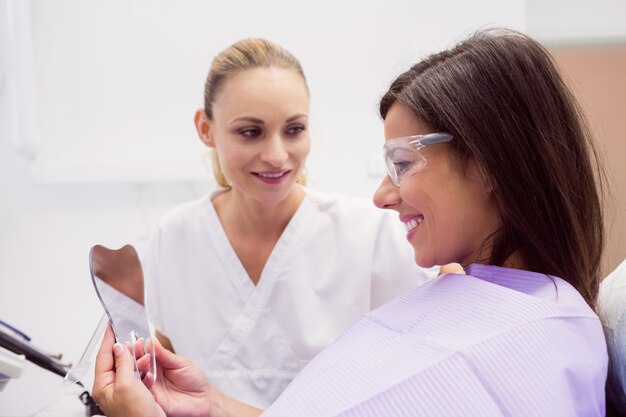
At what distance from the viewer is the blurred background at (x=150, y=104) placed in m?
2.06

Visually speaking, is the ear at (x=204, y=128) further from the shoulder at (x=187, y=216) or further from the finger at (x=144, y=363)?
the finger at (x=144, y=363)

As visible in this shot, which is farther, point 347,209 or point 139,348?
point 347,209

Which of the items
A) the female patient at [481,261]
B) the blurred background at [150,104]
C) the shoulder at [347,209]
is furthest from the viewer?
the blurred background at [150,104]

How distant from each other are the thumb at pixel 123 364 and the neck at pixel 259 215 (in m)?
0.68

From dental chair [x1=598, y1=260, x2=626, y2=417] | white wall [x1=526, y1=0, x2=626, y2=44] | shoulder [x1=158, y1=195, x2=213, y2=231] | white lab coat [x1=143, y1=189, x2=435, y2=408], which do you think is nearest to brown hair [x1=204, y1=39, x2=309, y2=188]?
shoulder [x1=158, y1=195, x2=213, y2=231]

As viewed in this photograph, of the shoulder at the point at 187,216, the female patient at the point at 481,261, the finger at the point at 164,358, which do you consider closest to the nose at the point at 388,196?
the female patient at the point at 481,261

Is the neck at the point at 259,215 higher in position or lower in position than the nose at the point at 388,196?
lower

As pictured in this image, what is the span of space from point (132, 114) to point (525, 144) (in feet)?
5.42

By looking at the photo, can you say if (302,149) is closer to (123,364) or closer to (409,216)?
(409,216)

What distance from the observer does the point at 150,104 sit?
2.09 meters

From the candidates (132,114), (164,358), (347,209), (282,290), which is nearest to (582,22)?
(347,209)

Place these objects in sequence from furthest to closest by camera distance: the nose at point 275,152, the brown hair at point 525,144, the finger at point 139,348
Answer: the nose at point 275,152, the finger at point 139,348, the brown hair at point 525,144

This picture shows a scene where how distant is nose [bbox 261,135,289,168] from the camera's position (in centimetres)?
136

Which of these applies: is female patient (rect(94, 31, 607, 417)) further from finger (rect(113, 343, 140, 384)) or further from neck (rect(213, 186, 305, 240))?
neck (rect(213, 186, 305, 240))
